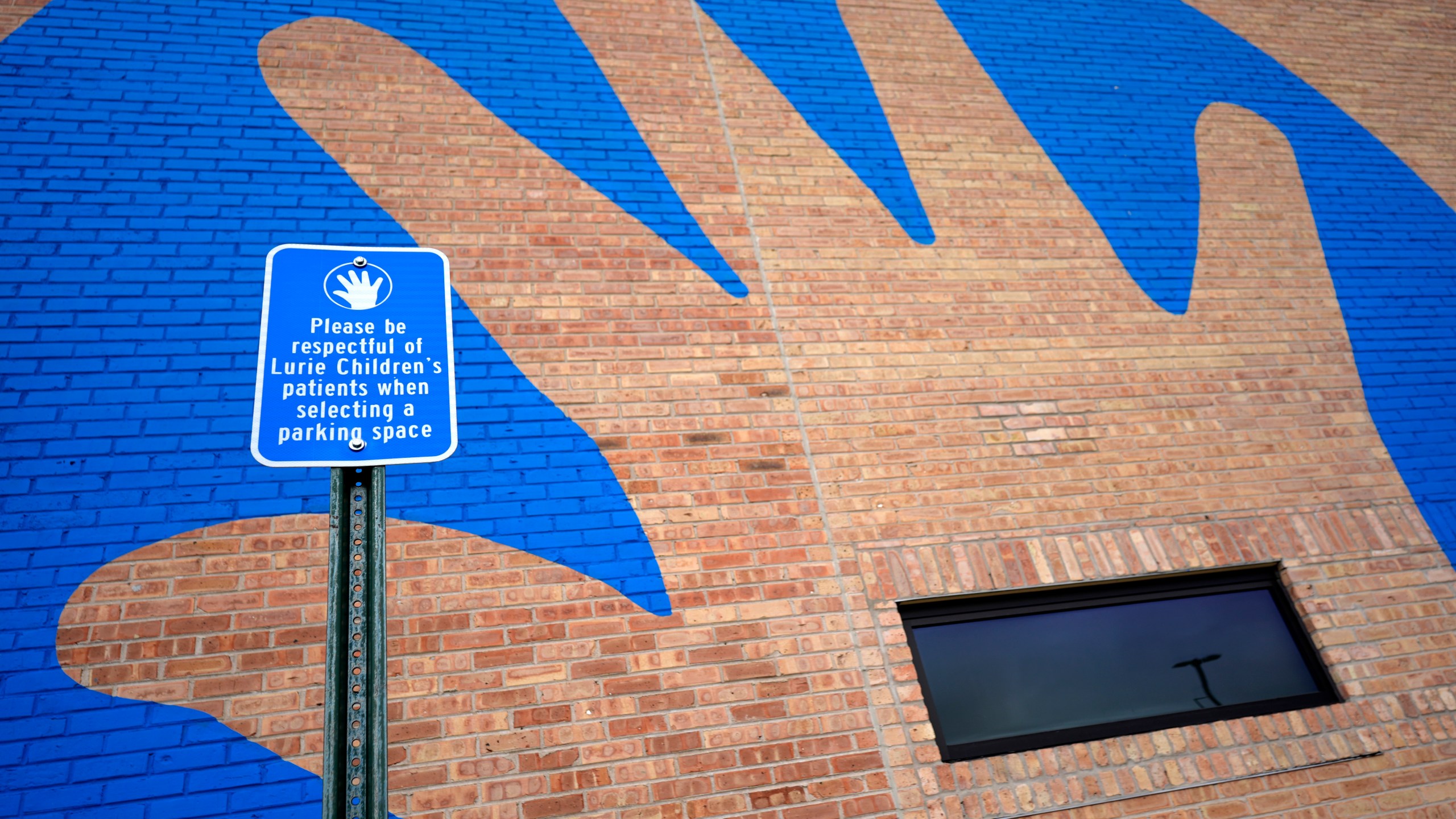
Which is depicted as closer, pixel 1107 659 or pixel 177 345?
pixel 177 345

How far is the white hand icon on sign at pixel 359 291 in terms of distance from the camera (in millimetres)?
1946

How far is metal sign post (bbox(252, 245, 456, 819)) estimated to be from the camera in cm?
161

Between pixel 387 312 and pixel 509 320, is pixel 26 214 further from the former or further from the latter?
pixel 387 312

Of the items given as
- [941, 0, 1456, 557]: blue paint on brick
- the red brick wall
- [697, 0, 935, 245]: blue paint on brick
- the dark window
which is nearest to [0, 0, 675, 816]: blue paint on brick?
the red brick wall

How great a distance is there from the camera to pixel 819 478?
159 inches

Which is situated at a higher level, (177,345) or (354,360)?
(177,345)

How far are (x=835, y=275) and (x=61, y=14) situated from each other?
4272 millimetres

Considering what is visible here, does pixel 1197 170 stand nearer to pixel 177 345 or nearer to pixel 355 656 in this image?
pixel 355 656

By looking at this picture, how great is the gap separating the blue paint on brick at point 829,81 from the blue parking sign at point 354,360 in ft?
11.2

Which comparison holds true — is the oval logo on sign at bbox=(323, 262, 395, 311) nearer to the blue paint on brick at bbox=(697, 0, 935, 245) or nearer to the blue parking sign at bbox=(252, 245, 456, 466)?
the blue parking sign at bbox=(252, 245, 456, 466)

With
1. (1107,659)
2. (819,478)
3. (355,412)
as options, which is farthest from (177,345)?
(1107,659)

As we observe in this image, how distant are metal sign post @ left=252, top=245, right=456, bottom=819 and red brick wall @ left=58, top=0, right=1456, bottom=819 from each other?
1818 millimetres

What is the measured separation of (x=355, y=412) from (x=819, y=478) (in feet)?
8.40

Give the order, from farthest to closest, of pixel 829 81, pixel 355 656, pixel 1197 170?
pixel 1197 170, pixel 829 81, pixel 355 656
